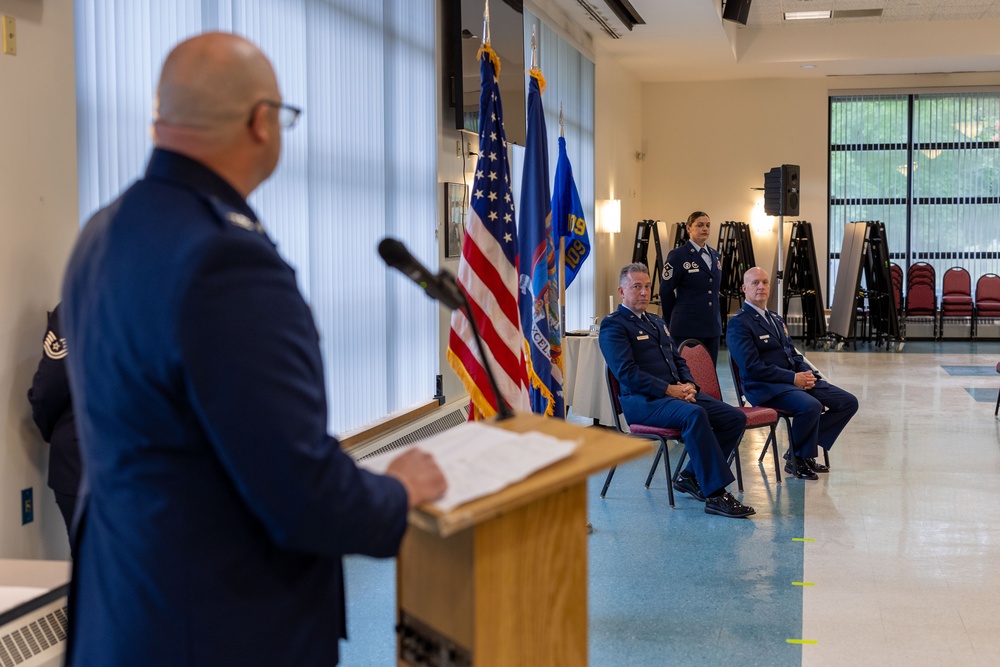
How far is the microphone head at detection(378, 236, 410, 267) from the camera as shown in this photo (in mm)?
1779

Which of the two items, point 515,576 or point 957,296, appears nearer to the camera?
point 515,576

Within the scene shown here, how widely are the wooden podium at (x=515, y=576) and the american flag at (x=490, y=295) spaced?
Result: 2551 mm

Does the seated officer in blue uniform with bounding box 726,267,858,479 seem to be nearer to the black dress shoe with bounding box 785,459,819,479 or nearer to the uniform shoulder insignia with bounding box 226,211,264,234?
the black dress shoe with bounding box 785,459,819,479

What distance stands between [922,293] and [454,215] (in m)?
10.4

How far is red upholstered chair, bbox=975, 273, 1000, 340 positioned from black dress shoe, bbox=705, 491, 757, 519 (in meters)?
11.0

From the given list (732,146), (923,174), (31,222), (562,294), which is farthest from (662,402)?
(923,174)

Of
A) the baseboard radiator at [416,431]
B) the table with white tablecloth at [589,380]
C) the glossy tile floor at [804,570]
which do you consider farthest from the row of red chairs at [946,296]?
the baseboard radiator at [416,431]

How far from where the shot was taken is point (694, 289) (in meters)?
8.53

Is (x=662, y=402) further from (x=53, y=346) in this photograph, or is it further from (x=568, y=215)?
(x=53, y=346)

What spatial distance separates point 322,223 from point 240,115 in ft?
13.1

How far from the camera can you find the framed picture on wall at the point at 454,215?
7.04 m

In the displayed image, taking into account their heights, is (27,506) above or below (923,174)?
below

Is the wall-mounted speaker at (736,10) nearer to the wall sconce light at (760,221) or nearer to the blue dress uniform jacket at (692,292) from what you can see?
the wall sconce light at (760,221)

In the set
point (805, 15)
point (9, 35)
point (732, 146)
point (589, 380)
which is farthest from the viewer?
point (732, 146)
